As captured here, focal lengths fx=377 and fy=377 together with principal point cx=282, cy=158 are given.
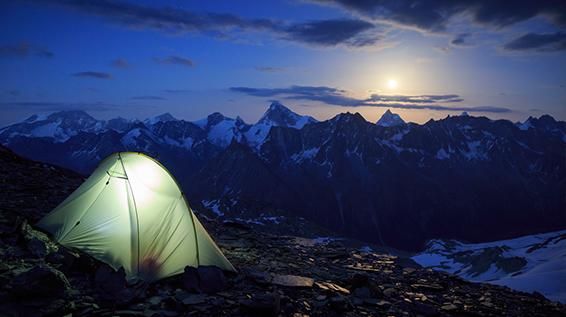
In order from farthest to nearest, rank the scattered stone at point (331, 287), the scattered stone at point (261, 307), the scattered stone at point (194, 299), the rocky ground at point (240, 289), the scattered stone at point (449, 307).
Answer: the scattered stone at point (331, 287) < the scattered stone at point (449, 307) < the scattered stone at point (194, 299) < the scattered stone at point (261, 307) < the rocky ground at point (240, 289)

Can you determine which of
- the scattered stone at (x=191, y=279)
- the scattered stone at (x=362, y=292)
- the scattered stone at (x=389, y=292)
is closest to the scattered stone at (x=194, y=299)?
the scattered stone at (x=191, y=279)

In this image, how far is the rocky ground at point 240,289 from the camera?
31.8 ft

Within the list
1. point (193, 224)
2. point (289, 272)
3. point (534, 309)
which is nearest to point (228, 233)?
point (289, 272)

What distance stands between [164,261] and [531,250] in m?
175

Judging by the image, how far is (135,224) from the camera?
12945 mm

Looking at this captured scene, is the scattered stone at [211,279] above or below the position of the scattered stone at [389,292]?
above

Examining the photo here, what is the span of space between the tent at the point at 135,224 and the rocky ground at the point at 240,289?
51 cm

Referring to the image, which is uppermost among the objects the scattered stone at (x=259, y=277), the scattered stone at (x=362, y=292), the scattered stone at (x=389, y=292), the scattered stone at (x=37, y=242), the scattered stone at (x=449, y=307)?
the scattered stone at (x=37, y=242)

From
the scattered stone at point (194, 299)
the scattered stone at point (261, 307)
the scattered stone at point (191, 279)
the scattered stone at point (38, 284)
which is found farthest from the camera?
the scattered stone at point (191, 279)

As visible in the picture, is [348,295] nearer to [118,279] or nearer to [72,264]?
[118,279]

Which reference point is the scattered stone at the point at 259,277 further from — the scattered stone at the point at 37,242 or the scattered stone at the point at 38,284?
the scattered stone at the point at 37,242

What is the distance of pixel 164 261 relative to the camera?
12.4 m

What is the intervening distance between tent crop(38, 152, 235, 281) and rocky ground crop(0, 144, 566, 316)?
1.68 feet

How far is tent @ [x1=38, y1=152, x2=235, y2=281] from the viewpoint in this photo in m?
12.4
